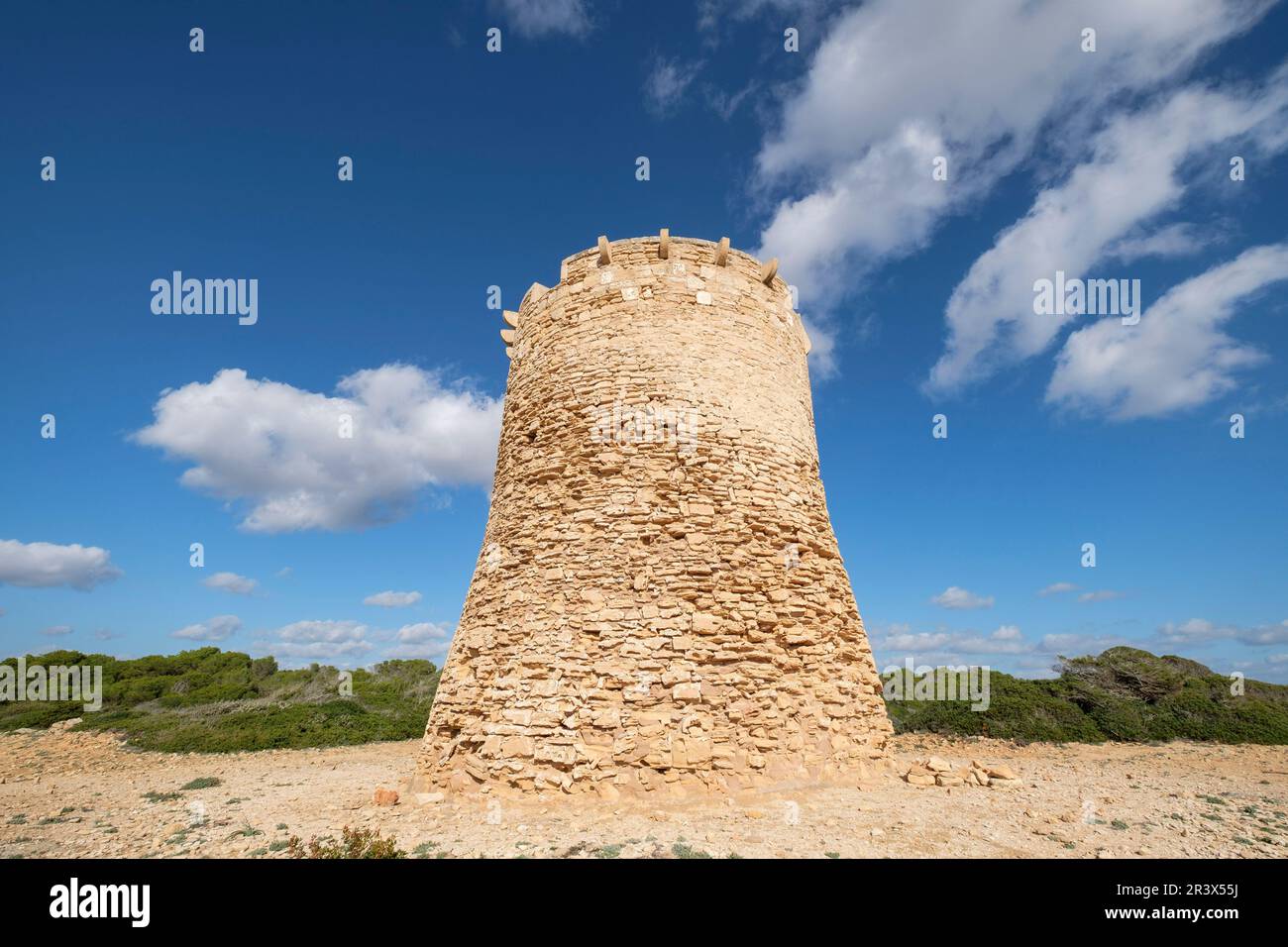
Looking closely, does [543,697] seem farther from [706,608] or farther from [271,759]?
[271,759]

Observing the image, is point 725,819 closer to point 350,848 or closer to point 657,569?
point 657,569

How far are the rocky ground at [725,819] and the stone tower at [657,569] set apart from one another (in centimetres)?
53

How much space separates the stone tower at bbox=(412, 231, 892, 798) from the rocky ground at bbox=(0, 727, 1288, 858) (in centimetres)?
53

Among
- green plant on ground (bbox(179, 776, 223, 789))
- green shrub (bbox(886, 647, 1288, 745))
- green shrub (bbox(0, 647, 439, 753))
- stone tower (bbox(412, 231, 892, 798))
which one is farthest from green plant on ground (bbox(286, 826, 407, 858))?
green shrub (bbox(886, 647, 1288, 745))

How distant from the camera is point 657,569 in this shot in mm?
7180

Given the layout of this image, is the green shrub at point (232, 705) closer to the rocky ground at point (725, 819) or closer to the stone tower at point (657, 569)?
the rocky ground at point (725, 819)

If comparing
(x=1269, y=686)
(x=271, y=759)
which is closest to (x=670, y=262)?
(x=271, y=759)

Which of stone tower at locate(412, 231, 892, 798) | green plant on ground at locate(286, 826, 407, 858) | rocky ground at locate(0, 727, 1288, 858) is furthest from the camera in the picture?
stone tower at locate(412, 231, 892, 798)

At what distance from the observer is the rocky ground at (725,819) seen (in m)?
4.91

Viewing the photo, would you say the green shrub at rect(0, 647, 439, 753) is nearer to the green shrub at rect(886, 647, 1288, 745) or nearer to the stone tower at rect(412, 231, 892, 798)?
the stone tower at rect(412, 231, 892, 798)

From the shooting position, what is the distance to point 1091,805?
6.25 metres

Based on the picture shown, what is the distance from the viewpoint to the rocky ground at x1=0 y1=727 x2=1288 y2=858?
4.91 m

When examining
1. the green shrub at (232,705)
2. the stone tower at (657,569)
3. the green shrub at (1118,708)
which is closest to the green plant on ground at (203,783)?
the stone tower at (657,569)
